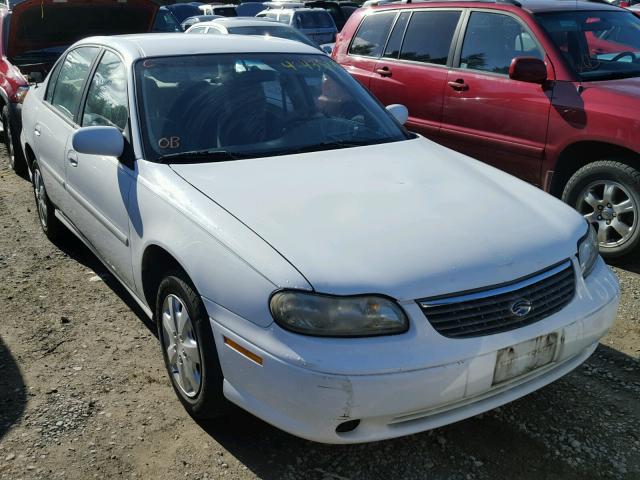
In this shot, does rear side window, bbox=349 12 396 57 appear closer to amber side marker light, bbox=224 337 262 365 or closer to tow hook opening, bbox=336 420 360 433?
amber side marker light, bbox=224 337 262 365

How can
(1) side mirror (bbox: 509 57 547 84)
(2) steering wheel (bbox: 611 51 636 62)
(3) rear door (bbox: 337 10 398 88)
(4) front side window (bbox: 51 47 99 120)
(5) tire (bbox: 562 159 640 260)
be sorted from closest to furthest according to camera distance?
(4) front side window (bbox: 51 47 99 120) < (5) tire (bbox: 562 159 640 260) < (1) side mirror (bbox: 509 57 547 84) < (2) steering wheel (bbox: 611 51 636 62) < (3) rear door (bbox: 337 10 398 88)

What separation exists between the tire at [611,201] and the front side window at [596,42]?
76cm

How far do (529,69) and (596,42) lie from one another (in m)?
0.88

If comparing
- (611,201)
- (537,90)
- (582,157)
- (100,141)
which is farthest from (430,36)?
(100,141)

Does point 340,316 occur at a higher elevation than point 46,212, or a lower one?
higher

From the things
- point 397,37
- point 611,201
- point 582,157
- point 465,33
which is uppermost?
point 465,33

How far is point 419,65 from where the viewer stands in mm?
6137

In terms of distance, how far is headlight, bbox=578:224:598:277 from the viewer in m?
2.92

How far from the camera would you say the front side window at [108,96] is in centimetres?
360

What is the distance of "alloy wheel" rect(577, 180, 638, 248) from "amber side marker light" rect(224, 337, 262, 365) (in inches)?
129

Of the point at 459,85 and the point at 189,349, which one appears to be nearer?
the point at 189,349

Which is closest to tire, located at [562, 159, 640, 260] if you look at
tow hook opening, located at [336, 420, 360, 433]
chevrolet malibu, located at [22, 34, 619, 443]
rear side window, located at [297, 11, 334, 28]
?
chevrolet malibu, located at [22, 34, 619, 443]

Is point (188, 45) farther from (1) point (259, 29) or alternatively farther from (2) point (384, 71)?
(1) point (259, 29)

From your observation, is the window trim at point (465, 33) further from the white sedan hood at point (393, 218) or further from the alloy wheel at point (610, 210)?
the white sedan hood at point (393, 218)
